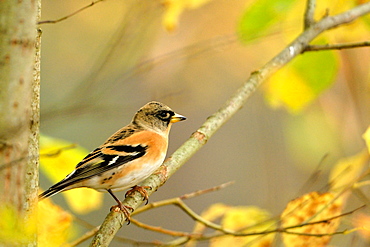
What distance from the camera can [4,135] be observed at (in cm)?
129

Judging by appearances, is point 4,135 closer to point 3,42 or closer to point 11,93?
point 11,93

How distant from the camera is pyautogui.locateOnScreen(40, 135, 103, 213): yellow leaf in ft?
6.40

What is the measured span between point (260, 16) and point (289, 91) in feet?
2.58

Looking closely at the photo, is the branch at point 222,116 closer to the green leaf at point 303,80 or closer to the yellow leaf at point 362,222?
the green leaf at point 303,80

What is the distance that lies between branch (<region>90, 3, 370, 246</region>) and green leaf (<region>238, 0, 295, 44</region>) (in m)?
0.27

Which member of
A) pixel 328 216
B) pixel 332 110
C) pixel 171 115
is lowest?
pixel 328 216

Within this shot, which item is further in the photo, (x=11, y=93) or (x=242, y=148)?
(x=242, y=148)

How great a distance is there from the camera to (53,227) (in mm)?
1825

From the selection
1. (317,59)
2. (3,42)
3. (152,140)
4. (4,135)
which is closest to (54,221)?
(4,135)

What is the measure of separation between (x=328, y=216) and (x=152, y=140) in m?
1.11

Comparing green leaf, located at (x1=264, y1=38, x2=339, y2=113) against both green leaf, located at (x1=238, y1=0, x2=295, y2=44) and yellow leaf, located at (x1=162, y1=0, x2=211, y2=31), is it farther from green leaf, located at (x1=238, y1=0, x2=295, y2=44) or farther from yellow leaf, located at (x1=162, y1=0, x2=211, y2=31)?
yellow leaf, located at (x1=162, y1=0, x2=211, y2=31)

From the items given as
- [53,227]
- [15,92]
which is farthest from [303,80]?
[15,92]

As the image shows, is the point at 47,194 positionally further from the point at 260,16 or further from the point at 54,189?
the point at 260,16

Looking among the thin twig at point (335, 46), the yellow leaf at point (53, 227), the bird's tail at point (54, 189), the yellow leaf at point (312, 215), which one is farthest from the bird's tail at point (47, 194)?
the thin twig at point (335, 46)
